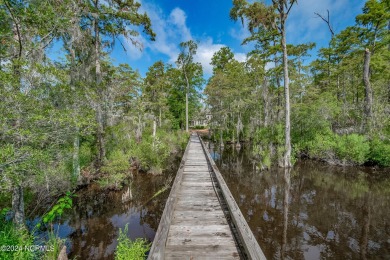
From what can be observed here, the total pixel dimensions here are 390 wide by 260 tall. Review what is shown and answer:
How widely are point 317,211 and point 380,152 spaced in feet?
26.7

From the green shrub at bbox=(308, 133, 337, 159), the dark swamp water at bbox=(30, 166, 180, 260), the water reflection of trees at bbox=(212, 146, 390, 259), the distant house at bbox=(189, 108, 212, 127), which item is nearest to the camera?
the water reflection of trees at bbox=(212, 146, 390, 259)

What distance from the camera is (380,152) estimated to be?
9.96 meters

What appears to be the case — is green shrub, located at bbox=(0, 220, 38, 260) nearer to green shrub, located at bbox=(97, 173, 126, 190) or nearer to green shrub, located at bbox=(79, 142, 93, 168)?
green shrub, located at bbox=(97, 173, 126, 190)

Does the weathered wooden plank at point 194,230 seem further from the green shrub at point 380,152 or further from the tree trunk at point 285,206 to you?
the green shrub at point 380,152

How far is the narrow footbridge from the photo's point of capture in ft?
8.52

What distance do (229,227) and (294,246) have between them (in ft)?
6.77

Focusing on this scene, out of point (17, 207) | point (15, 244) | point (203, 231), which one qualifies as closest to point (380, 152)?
point (203, 231)

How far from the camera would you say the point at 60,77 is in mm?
4230

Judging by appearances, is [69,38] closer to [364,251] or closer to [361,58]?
[364,251]

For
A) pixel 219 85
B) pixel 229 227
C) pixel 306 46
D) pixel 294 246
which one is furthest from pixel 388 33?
pixel 229 227

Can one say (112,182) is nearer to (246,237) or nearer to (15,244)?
(15,244)

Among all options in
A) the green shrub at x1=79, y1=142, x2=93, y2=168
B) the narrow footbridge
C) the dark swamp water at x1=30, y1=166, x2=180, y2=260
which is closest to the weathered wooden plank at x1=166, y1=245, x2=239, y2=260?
the narrow footbridge

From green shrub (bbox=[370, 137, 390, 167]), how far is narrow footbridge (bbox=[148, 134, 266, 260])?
36.1 feet

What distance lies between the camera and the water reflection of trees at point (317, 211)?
403cm
